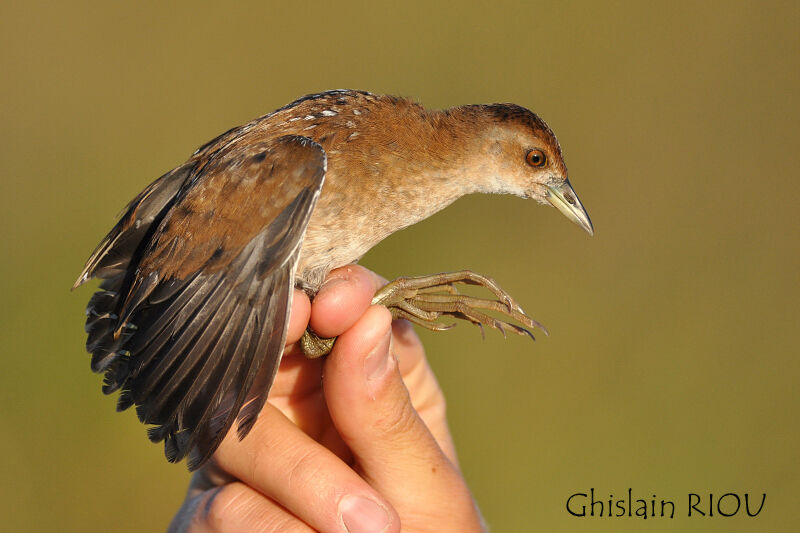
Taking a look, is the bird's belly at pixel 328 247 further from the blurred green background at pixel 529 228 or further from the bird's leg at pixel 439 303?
the blurred green background at pixel 529 228

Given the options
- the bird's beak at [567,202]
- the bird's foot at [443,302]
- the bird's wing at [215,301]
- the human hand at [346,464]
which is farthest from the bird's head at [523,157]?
the bird's wing at [215,301]

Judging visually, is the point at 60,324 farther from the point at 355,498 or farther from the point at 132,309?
the point at 355,498

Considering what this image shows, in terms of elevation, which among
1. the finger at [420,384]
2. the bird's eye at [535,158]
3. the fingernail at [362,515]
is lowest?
the fingernail at [362,515]

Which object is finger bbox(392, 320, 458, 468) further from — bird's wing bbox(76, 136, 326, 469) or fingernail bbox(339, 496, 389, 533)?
bird's wing bbox(76, 136, 326, 469)

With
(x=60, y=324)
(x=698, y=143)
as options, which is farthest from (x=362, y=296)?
(x=698, y=143)

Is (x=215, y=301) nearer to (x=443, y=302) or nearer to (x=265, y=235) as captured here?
(x=265, y=235)

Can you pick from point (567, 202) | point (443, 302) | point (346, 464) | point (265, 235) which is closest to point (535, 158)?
point (567, 202)
